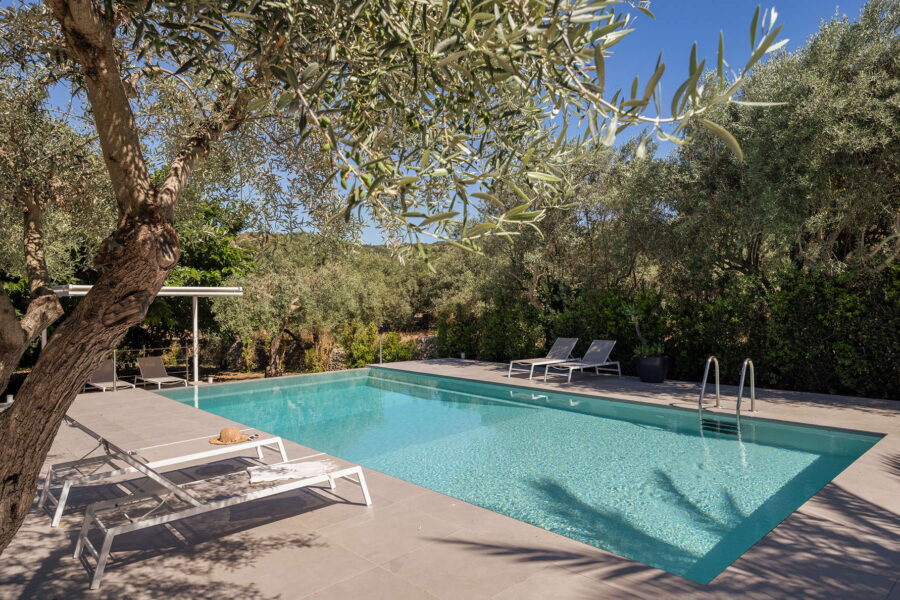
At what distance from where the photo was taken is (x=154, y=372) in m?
13.4

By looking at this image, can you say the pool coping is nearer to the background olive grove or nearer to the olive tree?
the background olive grove

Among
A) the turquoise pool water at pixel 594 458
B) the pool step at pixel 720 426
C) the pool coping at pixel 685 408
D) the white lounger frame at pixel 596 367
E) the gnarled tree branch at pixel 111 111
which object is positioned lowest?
the turquoise pool water at pixel 594 458

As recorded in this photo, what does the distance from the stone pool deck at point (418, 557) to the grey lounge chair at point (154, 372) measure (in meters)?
9.04

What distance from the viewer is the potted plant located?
1161 centimetres

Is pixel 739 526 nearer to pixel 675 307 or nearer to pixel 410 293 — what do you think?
pixel 675 307

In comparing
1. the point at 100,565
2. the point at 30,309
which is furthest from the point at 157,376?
the point at 30,309

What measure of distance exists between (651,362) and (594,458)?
474cm

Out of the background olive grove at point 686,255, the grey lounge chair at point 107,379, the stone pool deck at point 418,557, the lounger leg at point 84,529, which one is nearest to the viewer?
the stone pool deck at point 418,557

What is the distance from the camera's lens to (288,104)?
2.12m

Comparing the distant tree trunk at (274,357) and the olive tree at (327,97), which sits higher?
the olive tree at (327,97)

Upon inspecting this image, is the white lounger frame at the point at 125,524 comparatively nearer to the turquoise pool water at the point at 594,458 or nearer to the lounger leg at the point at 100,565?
the lounger leg at the point at 100,565

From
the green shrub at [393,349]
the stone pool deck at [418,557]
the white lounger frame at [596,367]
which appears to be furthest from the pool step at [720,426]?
the green shrub at [393,349]

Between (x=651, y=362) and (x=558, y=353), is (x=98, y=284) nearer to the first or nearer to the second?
(x=651, y=362)

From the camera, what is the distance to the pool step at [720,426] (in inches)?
328
